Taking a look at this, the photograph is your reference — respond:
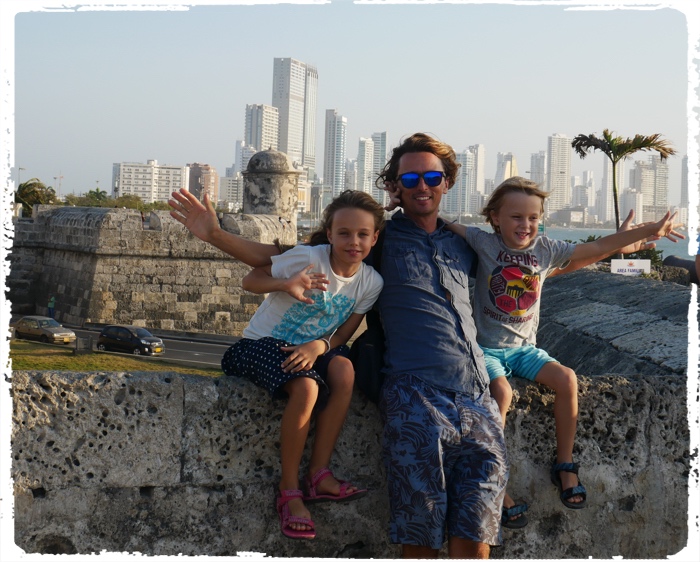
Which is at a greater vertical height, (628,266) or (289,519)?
(628,266)

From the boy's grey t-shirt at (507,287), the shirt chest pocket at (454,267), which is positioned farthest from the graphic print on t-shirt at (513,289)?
the shirt chest pocket at (454,267)

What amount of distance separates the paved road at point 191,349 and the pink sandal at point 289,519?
13.1 meters

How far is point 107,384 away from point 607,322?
246cm

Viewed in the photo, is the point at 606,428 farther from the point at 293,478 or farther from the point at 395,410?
the point at 293,478

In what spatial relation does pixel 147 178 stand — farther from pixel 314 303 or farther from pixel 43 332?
pixel 314 303

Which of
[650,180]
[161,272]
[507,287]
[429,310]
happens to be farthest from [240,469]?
[650,180]

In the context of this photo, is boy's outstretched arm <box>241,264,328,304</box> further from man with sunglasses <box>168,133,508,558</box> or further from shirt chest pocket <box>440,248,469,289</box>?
shirt chest pocket <box>440,248,469,289</box>

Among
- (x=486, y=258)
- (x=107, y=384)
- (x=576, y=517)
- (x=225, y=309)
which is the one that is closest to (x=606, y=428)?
(x=576, y=517)

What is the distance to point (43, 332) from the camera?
57.4 ft

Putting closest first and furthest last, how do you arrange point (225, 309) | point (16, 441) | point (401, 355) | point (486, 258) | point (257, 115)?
point (16, 441), point (401, 355), point (486, 258), point (225, 309), point (257, 115)

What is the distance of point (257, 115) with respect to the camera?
113625 mm

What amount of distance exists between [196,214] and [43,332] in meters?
15.7

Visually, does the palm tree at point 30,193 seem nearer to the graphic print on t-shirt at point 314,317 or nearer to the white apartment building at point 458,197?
the white apartment building at point 458,197

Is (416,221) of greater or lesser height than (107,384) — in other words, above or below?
above
